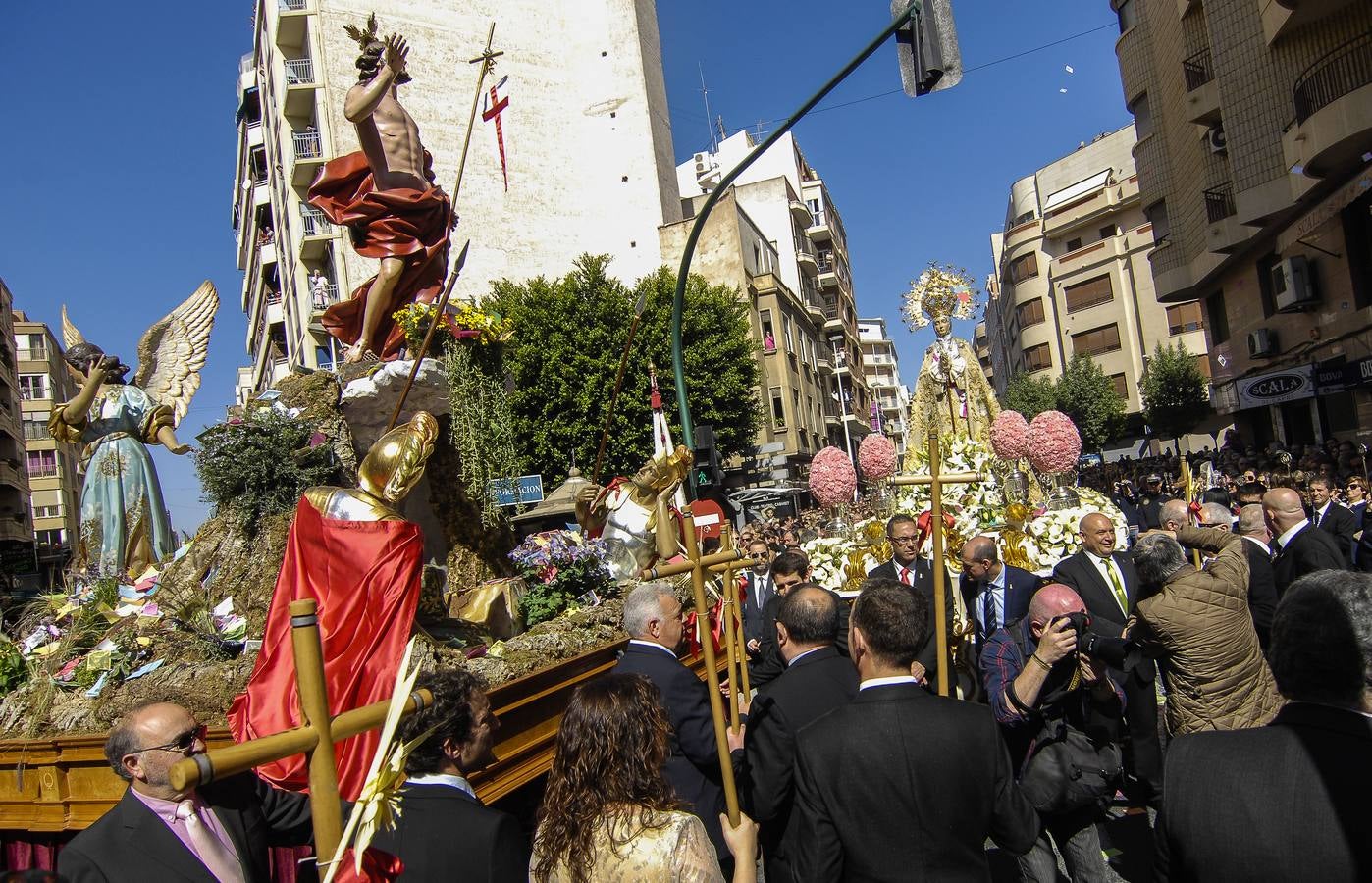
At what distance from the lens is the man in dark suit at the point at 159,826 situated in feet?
9.17

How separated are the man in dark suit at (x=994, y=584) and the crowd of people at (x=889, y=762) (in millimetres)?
1357

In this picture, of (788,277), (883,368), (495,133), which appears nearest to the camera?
(495,133)

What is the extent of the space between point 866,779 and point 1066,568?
3.72m

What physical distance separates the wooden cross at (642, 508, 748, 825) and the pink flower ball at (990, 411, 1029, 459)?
23.6ft

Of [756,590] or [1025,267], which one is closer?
[756,590]

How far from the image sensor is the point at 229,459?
639 cm

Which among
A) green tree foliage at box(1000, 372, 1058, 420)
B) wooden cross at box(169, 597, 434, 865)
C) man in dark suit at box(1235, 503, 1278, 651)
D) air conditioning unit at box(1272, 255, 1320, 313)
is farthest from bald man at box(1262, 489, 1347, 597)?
green tree foliage at box(1000, 372, 1058, 420)

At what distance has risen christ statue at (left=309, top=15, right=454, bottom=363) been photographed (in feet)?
25.8

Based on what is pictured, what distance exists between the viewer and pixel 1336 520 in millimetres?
7773

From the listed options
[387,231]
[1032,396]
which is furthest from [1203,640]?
[1032,396]

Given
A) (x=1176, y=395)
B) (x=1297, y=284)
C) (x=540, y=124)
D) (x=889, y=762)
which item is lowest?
(x=889, y=762)

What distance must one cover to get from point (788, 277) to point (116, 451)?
150 feet

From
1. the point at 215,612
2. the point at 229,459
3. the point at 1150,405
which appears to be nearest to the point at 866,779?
the point at 215,612

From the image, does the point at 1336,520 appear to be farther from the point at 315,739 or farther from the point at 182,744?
the point at 315,739
